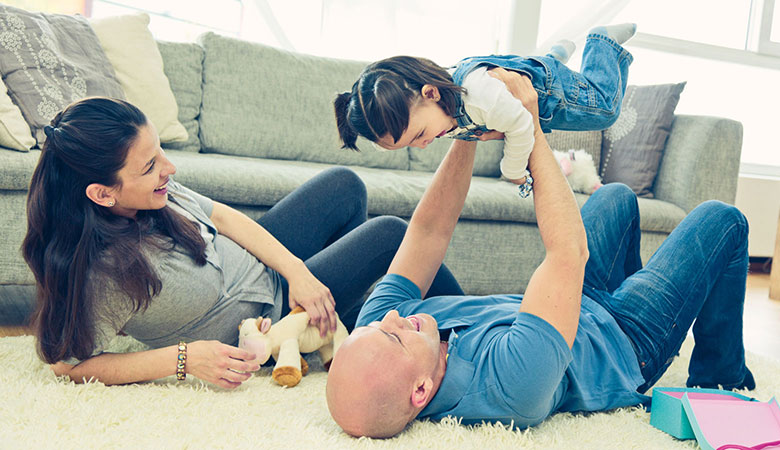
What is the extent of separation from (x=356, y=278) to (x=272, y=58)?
1578 mm

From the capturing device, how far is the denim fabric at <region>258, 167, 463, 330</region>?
5.47 feet

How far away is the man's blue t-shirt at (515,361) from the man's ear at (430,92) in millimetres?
412

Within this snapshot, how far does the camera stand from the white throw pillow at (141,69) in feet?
8.29

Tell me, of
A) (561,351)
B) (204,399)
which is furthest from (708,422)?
(204,399)

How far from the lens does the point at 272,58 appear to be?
114 inches

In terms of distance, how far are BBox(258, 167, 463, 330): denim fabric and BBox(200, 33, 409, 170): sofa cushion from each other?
3.42ft

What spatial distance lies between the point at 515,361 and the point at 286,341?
61cm

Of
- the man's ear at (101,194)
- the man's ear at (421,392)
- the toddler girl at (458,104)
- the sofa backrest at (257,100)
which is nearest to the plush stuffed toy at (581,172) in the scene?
the sofa backrest at (257,100)

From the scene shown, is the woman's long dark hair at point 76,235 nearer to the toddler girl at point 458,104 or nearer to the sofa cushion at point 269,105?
the toddler girl at point 458,104

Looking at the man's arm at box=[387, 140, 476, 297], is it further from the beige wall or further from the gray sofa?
the beige wall

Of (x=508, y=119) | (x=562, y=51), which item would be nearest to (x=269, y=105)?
(x=562, y=51)

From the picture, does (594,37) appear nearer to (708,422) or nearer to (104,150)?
(708,422)

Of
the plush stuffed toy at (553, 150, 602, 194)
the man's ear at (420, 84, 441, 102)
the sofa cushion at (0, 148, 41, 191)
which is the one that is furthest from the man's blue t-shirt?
the plush stuffed toy at (553, 150, 602, 194)

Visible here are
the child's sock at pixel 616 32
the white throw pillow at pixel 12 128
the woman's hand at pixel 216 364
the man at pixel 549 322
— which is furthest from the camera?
the white throw pillow at pixel 12 128
